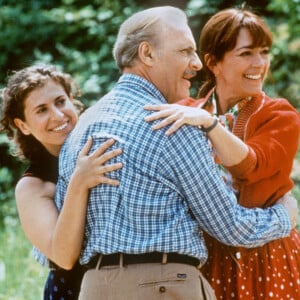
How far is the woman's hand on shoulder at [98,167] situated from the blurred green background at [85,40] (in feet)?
12.2

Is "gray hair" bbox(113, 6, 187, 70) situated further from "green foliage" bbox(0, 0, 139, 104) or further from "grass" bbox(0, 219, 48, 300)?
"green foliage" bbox(0, 0, 139, 104)

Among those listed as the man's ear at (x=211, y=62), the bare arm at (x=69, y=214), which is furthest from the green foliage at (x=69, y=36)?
the bare arm at (x=69, y=214)

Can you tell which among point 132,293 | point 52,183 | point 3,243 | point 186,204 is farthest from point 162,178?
point 3,243

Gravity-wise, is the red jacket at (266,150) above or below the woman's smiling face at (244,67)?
below

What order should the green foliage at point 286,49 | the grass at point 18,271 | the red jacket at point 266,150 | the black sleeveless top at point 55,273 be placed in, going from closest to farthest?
the red jacket at point 266,150
the black sleeveless top at point 55,273
the grass at point 18,271
the green foliage at point 286,49

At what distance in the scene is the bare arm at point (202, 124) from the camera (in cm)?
243

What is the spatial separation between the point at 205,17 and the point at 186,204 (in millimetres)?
5153

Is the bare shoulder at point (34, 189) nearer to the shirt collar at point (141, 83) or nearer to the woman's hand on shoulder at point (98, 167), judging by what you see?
the woman's hand on shoulder at point (98, 167)

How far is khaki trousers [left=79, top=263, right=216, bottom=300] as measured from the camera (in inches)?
95.4

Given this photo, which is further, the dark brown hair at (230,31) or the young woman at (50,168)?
the dark brown hair at (230,31)

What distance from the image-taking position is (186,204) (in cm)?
248

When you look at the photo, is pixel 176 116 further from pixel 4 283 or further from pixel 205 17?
pixel 205 17

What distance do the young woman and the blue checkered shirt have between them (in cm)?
5

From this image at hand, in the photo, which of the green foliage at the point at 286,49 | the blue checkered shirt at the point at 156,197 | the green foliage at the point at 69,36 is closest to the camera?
the blue checkered shirt at the point at 156,197
